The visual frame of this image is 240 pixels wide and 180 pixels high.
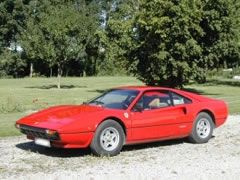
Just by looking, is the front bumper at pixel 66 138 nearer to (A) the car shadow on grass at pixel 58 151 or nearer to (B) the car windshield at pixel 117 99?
(A) the car shadow on grass at pixel 58 151

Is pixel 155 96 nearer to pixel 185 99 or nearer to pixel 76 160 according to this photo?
pixel 185 99

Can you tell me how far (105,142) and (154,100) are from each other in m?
1.66

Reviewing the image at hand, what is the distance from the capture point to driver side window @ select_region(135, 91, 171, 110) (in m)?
10.8

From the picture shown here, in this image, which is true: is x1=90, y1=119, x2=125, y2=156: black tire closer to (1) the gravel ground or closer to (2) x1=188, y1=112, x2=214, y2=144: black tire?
(1) the gravel ground

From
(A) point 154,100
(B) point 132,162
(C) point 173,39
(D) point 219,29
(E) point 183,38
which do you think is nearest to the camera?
(B) point 132,162

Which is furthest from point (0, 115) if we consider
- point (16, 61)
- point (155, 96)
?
point (16, 61)

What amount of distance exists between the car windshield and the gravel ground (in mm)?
936

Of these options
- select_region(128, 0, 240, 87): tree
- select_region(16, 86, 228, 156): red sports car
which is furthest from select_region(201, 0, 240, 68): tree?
select_region(16, 86, 228, 156): red sports car

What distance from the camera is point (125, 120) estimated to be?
1020 centimetres

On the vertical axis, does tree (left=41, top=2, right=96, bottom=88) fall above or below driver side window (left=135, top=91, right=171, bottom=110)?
above

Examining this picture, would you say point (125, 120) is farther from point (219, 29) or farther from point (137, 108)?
point (219, 29)

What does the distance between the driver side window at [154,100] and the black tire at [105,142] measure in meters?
0.81

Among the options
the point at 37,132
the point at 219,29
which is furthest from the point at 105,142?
the point at 219,29

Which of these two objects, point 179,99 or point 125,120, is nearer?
point 125,120
